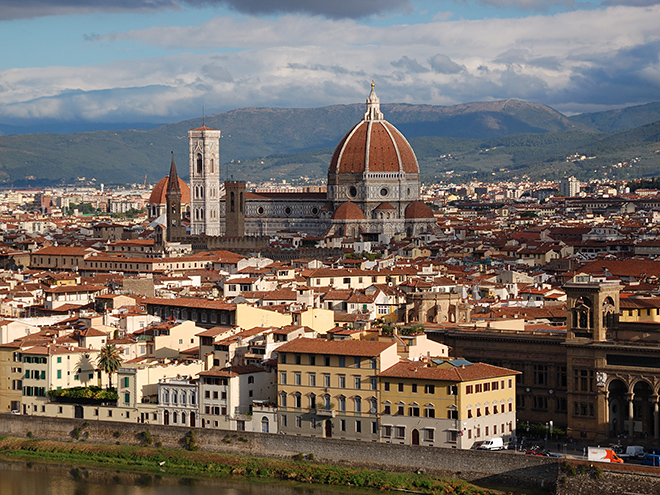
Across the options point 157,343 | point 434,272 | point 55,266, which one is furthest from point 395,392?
point 55,266

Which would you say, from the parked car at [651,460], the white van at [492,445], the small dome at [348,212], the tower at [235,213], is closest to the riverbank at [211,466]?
the white van at [492,445]

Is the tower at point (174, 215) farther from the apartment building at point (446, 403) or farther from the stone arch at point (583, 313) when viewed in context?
the stone arch at point (583, 313)

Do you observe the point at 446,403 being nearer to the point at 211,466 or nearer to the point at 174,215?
the point at 211,466

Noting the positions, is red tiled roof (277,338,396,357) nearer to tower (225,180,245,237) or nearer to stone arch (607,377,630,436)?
stone arch (607,377,630,436)

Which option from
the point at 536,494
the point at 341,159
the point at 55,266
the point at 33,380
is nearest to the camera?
the point at 536,494

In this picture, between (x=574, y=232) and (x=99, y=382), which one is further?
(x=574, y=232)

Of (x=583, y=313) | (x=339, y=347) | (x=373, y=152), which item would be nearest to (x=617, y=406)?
(x=583, y=313)

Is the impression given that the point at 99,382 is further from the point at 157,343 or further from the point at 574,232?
the point at 574,232

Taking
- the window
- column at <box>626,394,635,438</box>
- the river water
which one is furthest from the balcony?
column at <box>626,394,635,438</box>
